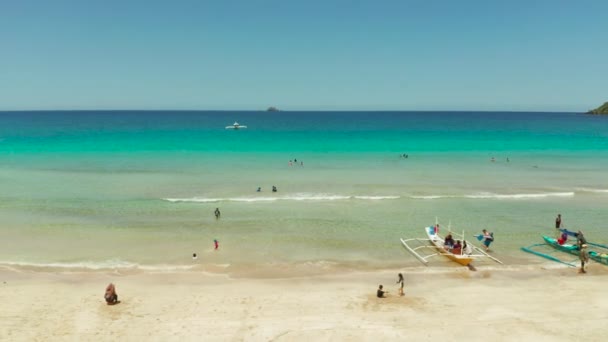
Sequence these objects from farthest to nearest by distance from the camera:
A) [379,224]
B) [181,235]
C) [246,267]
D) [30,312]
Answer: [379,224] → [181,235] → [246,267] → [30,312]

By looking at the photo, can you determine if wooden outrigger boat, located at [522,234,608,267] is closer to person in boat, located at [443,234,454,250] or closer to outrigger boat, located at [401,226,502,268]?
outrigger boat, located at [401,226,502,268]

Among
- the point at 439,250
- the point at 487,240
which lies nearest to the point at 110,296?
the point at 439,250

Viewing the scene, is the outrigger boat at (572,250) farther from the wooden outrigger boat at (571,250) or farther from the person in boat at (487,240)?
the person in boat at (487,240)

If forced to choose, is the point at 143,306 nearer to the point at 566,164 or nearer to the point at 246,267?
the point at 246,267

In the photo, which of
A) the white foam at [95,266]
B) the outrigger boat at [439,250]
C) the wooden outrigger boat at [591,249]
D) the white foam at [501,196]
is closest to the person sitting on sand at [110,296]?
the white foam at [95,266]

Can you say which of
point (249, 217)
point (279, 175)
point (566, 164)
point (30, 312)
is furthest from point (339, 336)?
point (566, 164)

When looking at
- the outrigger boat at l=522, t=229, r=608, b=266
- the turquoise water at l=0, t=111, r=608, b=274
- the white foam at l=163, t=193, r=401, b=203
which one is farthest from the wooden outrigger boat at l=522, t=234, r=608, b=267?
the white foam at l=163, t=193, r=401, b=203
